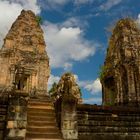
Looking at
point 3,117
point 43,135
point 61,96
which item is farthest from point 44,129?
point 3,117

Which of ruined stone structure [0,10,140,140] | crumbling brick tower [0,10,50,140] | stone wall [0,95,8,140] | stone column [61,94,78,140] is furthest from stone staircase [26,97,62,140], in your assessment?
crumbling brick tower [0,10,50,140]

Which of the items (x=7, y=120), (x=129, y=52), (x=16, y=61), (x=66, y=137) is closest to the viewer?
(x=7, y=120)

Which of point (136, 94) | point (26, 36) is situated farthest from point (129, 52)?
point (26, 36)

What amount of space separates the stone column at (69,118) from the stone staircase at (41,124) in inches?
14.3

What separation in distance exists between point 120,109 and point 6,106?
4.74 meters

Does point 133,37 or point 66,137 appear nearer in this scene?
point 66,137

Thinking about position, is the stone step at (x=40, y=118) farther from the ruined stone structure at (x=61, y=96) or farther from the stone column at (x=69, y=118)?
the stone column at (x=69, y=118)

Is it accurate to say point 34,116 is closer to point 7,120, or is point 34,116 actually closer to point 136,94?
point 7,120

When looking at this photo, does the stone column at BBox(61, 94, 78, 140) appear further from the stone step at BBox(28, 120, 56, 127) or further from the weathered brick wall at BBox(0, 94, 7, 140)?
the weathered brick wall at BBox(0, 94, 7, 140)

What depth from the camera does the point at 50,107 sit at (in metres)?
13.0

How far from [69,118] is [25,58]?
16141mm

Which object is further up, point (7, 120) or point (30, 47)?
point (30, 47)

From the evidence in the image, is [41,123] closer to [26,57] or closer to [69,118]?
[69,118]

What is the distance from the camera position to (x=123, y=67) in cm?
1562
